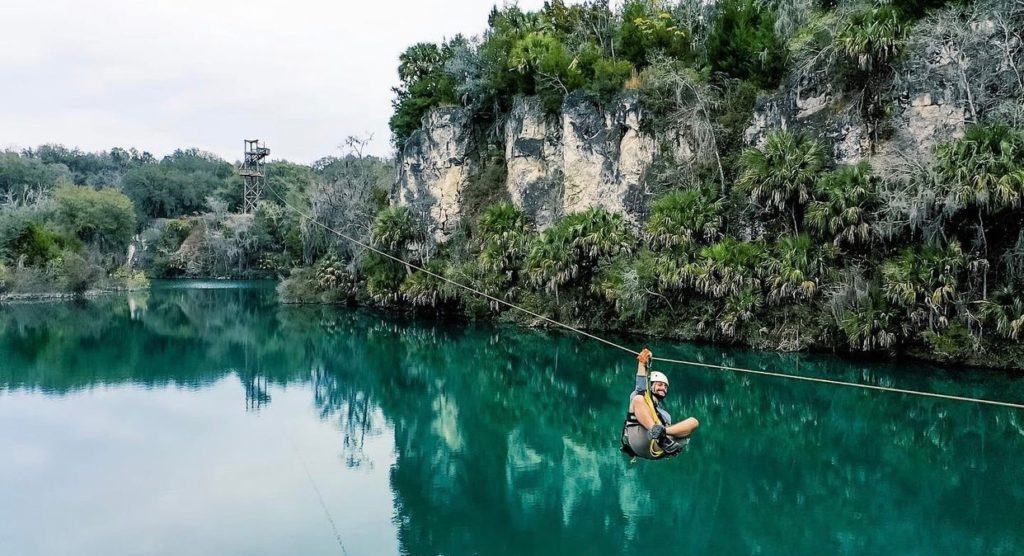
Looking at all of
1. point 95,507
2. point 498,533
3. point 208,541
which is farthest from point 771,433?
point 95,507

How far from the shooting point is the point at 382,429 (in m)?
19.0

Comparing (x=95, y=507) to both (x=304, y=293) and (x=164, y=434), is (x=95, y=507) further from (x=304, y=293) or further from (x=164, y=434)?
(x=304, y=293)

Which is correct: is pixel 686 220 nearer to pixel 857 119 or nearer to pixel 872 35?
pixel 857 119

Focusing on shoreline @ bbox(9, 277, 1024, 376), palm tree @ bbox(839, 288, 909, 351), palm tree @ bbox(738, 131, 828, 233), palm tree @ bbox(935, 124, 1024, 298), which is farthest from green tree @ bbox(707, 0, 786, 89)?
shoreline @ bbox(9, 277, 1024, 376)

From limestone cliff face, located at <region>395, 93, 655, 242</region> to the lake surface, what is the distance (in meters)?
10.3

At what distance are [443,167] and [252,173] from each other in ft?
118

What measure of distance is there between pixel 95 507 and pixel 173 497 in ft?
4.28

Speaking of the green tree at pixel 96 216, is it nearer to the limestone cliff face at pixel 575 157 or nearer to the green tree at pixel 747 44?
the limestone cliff face at pixel 575 157

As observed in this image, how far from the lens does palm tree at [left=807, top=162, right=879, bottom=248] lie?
24172mm

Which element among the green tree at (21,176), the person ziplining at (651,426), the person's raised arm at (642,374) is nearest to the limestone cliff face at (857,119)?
the person's raised arm at (642,374)

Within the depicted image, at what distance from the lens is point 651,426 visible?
8.77 meters

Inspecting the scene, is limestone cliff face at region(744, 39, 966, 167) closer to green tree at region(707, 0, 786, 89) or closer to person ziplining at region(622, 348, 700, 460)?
green tree at region(707, 0, 786, 89)

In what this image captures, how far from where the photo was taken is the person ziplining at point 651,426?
8719mm

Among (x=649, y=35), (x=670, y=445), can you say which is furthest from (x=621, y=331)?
(x=670, y=445)
